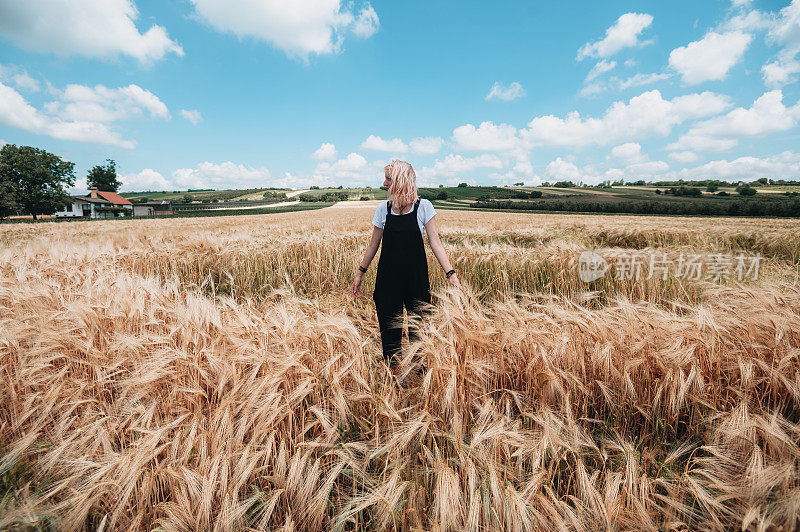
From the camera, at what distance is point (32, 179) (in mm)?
51375

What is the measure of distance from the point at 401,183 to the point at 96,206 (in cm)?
9550

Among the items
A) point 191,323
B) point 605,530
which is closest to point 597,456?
point 605,530

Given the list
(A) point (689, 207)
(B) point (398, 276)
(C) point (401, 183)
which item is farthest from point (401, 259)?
(A) point (689, 207)

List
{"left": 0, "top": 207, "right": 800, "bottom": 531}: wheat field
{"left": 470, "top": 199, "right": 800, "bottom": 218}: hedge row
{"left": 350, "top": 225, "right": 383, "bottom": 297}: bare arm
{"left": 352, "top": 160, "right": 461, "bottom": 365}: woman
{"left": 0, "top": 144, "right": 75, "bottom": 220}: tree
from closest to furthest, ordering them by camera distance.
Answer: {"left": 0, "top": 207, "right": 800, "bottom": 531}: wheat field < {"left": 352, "top": 160, "right": 461, "bottom": 365}: woman < {"left": 350, "top": 225, "right": 383, "bottom": 297}: bare arm < {"left": 470, "top": 199, "right": 800, "bottom": 218}: hedge row < {"left": 0, "top": 144, "right": 75, "bottom": 220}: tree

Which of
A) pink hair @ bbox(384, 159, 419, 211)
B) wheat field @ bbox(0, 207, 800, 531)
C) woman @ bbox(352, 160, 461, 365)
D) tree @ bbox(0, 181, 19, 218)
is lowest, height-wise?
A: wheat field @ bbox(0, 207, 800, 531)

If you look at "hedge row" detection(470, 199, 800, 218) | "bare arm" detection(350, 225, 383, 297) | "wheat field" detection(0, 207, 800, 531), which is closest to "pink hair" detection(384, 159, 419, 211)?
"bare arm" detection(350, 225, 383, 297)

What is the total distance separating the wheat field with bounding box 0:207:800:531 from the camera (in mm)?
1186

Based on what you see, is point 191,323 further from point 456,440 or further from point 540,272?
point 540,272

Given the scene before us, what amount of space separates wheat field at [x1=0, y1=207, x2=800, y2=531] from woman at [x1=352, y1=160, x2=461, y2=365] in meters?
0.47

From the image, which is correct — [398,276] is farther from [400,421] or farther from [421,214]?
[400,421]

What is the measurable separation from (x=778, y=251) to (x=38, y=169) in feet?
271

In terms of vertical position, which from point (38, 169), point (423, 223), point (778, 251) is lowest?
point (778, 251)

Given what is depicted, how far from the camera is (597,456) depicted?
1.52 meters

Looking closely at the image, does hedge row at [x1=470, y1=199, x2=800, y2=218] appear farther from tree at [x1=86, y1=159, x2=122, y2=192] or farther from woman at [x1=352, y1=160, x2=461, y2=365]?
tree at [x1=86, y1=159, x2=122, y2=192]
